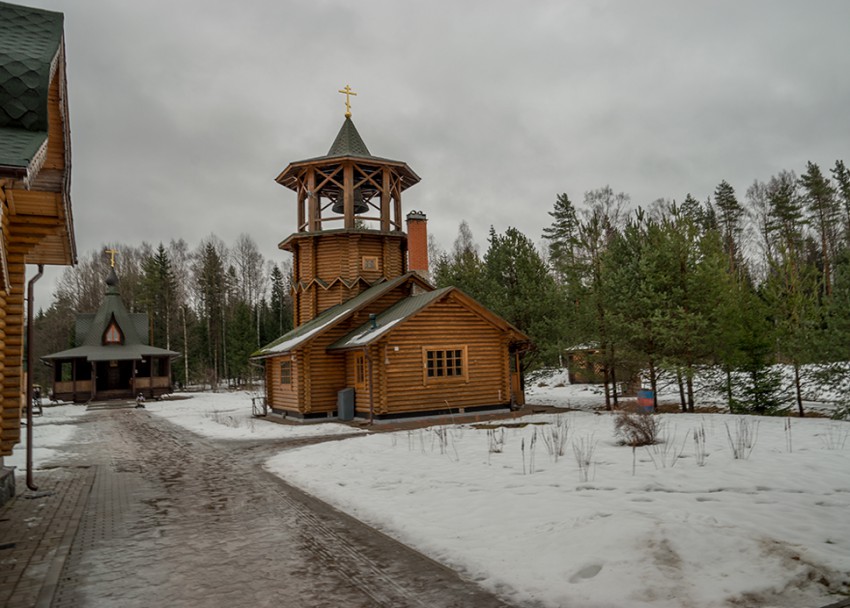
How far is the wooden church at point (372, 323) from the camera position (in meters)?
18.0

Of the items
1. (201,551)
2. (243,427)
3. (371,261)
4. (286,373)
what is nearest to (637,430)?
(201,551)

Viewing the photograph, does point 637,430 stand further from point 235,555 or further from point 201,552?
point 201,552

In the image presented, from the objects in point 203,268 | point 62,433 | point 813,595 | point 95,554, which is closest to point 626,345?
point 813,595

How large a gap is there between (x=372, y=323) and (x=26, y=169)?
14.6m

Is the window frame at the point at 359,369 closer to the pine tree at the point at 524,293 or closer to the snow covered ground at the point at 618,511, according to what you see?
the snow covered ground at the point at 618,511

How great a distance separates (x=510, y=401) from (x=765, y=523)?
14376mm

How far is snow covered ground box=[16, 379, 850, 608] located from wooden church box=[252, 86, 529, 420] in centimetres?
580

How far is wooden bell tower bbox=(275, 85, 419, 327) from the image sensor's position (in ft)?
75.6

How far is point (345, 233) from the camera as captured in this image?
74.5ft

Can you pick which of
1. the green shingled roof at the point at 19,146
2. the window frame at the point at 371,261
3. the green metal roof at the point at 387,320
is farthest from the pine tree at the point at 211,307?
the green shingled roof at the point at 19,146

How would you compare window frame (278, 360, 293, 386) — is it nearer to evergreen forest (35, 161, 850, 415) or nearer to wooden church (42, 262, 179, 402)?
evergreen forest (35, 161, 850, 415)

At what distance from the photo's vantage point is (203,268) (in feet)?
173

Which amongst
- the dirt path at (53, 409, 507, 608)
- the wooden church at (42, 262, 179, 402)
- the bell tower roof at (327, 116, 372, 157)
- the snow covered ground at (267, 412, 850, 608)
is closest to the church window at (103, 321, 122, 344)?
the wooden church at (42, 262, 179, 402)

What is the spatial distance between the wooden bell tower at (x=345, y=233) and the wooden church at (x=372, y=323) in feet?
0.15
